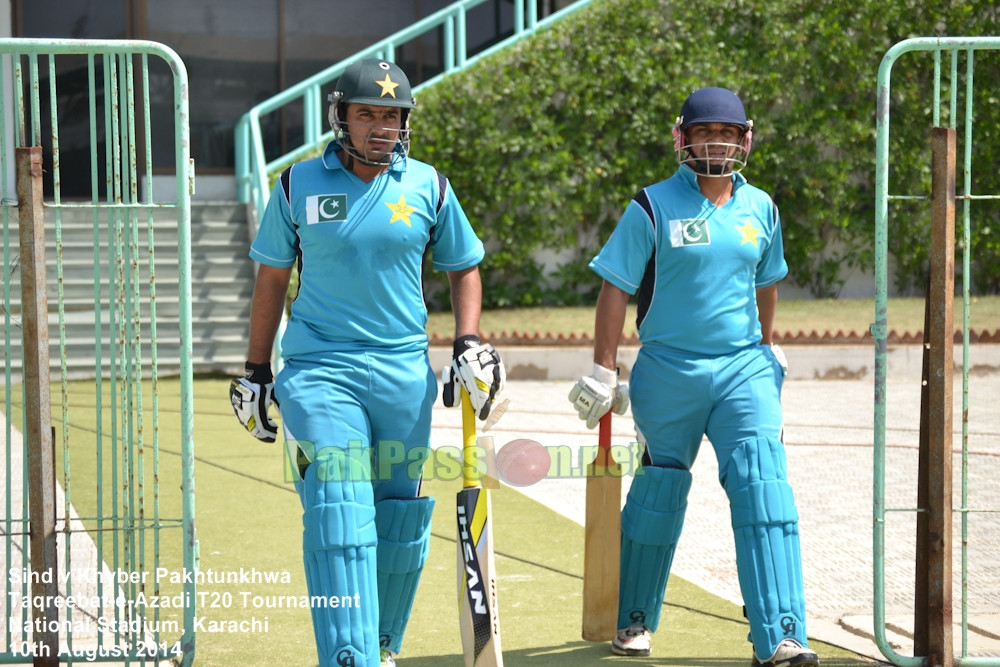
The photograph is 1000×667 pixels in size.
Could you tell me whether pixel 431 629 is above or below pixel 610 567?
below

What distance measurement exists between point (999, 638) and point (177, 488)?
4156mm

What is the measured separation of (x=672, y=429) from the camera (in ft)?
13.1

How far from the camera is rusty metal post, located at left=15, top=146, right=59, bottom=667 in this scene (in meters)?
3.50

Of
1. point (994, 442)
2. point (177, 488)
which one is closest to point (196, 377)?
point (177, 488)

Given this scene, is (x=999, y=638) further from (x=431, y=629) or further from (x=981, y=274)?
(x=981, y=274)

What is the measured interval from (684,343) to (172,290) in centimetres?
845

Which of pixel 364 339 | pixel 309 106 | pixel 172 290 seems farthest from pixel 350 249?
pixel 309 106

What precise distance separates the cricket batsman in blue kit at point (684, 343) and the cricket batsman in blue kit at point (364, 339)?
566 millimetres

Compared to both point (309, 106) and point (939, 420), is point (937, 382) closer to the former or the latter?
point (939, 420)

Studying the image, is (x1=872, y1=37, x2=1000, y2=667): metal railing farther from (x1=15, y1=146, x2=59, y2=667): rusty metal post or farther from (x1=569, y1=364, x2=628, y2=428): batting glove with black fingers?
(x1=15, y1=146, x2=59, y2=667): rusty metal post

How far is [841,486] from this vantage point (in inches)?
265

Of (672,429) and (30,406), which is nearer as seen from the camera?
(30,406)

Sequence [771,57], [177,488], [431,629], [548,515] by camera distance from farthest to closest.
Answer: [771,57], [177,488], [548,515], [431,629]

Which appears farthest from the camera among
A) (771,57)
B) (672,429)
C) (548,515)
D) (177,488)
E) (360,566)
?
(771,57)
